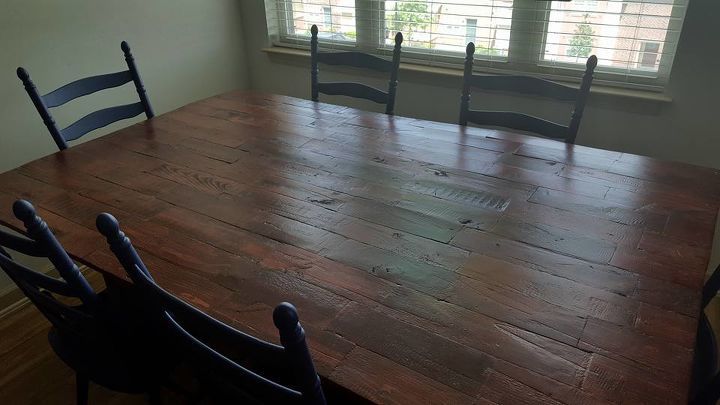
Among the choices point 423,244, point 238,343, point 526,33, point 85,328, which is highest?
point 526,33

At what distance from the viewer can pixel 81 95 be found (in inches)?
76.9

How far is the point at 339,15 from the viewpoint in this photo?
2.78 metres


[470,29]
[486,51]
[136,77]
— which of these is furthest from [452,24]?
[136,77]

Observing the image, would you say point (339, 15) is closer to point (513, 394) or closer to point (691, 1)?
point (691, 1)

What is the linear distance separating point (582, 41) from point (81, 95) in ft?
6.97

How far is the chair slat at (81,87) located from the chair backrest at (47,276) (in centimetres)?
94

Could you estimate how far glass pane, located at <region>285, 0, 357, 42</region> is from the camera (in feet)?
9.04

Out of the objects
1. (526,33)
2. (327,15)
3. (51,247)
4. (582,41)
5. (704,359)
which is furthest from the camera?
(327,15)

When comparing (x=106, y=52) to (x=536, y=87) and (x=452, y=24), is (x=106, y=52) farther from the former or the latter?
(x=536, y=87)

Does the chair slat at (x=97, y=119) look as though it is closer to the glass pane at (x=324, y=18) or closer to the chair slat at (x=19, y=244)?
the chair slat at (x=19, y=244)

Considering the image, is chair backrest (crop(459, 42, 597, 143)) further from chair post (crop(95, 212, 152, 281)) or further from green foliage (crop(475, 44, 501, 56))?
chair post (crop(95, 212, 152, 281))

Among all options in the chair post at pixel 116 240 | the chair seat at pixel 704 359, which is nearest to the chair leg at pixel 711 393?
the chair seat at pixel 704 359

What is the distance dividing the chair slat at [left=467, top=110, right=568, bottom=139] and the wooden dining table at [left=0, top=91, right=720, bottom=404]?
4.9 inches

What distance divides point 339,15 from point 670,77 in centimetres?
168
